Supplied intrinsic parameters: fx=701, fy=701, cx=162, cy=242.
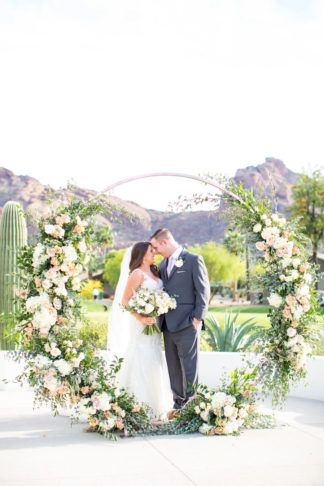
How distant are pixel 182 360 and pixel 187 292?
71 cm

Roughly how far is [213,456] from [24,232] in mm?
6311

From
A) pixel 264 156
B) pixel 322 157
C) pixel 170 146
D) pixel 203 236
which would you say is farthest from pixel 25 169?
pixel 322 157

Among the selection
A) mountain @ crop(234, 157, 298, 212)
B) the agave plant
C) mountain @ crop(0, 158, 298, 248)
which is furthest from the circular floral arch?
mountain @ crop(234, 157, 298, 212)

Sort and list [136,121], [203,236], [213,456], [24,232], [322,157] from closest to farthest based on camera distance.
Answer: [213,456] < [24,232] < [322,157] < [136,121] < [203,236]

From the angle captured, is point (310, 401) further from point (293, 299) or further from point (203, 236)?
point (203, 236)

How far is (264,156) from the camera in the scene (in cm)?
16575

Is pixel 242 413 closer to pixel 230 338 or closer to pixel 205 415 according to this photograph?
pixel 205 415

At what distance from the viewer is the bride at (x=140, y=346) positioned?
737cm

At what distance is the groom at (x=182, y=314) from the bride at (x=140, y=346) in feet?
0.41

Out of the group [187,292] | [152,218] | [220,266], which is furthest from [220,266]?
[152,218]

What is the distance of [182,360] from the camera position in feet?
24.0

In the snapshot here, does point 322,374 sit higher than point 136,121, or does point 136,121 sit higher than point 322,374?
point 136,121

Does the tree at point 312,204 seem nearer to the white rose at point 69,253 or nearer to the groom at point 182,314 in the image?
the groom at point 182,314

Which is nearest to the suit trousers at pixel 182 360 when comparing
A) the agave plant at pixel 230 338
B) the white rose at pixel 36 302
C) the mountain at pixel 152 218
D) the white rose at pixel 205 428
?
the white rose at pixel 205 428
